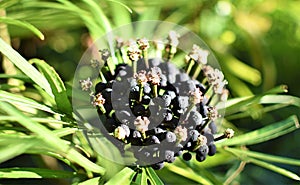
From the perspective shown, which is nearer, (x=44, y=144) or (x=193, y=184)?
(x=44, y=144)

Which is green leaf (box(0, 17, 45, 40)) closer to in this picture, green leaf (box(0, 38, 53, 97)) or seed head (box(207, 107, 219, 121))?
green leaf (box(0, 38, 53, 97))

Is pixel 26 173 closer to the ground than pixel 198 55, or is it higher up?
closer to the ground

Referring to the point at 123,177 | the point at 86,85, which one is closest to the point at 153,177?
the point at 123,177

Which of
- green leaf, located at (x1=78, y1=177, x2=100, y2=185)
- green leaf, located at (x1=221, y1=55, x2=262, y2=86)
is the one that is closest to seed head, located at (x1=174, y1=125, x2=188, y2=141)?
green leaf, located at (x1=78, y1=177, x2=100, y2=185)

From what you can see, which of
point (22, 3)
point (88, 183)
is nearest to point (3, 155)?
point (88, 183)

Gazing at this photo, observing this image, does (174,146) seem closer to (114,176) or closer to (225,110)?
(114,176)

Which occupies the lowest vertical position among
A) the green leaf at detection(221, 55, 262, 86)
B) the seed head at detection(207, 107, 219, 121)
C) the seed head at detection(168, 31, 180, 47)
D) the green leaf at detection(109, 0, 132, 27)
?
the seed head at detection(207, 107, 219, 121)

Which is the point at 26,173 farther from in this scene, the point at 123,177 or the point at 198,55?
the point at 198,55
